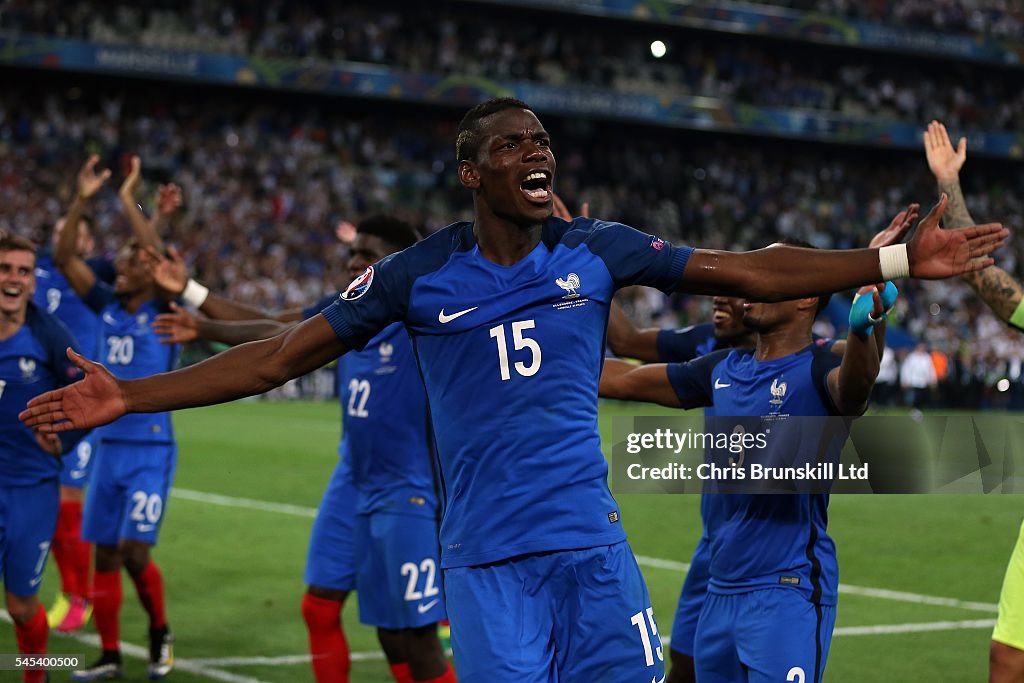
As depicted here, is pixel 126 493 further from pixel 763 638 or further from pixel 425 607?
pixel 763 638

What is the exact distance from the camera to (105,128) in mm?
39000

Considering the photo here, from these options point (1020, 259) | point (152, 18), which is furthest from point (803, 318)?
point (1020, 259)

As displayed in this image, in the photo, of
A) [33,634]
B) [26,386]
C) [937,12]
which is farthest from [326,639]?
[937,12]

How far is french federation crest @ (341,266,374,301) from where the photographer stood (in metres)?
4.44

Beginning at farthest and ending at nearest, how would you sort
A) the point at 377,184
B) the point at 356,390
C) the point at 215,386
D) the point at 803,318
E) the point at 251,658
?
the point at 377,184 → the point at 251,658 → the point at 356,390 → the point at 803,318 → the point at 215,386

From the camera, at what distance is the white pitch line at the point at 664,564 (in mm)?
11266

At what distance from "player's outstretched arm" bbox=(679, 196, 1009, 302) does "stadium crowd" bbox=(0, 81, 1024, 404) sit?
1177 inches

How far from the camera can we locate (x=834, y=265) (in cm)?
443

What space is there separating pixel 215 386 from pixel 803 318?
2689 millimetres

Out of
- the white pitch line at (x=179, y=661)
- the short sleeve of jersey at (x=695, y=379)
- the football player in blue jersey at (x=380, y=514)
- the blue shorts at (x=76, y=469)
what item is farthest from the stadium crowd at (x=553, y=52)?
the short sleeve of jersey at (x=695, y=379)

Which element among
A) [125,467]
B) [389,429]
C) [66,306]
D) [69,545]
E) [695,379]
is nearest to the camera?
[695,379]

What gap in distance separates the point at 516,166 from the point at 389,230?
2965 mm

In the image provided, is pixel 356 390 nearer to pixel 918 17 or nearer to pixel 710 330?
pixel 710 330

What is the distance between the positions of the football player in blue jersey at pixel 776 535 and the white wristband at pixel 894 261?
70cm
